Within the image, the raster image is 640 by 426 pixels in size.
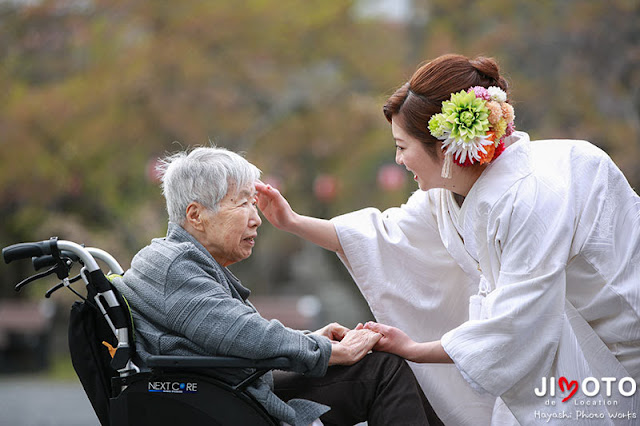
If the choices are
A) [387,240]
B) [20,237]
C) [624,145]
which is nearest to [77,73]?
[20,237]

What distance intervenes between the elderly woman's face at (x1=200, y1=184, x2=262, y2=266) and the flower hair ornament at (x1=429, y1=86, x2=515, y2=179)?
0.69 meters

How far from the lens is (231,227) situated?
107 inches

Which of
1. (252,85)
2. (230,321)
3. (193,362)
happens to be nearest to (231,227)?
(230,321)

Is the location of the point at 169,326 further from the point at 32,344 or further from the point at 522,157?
the point at 32,344

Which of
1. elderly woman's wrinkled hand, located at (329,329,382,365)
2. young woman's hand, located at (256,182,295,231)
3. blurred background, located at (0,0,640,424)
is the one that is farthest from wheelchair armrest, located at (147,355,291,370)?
blurred background, located at (0,0,640,424)

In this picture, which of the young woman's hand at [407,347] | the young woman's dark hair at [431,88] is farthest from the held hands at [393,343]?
the young woman's dark hair at [431,88]

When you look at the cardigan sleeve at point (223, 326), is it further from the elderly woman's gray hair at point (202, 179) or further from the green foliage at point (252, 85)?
the green foliage at point (252, 85)

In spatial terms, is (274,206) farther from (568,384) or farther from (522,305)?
(568,384)

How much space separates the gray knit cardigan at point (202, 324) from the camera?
243cm

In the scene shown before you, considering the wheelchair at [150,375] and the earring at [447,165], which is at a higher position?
the earring at [447,165]

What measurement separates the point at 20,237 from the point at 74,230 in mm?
2287

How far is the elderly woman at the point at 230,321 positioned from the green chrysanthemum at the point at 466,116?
0.72 meters

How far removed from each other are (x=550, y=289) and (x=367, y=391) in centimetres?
69

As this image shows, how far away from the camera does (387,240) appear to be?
3.21 metres
